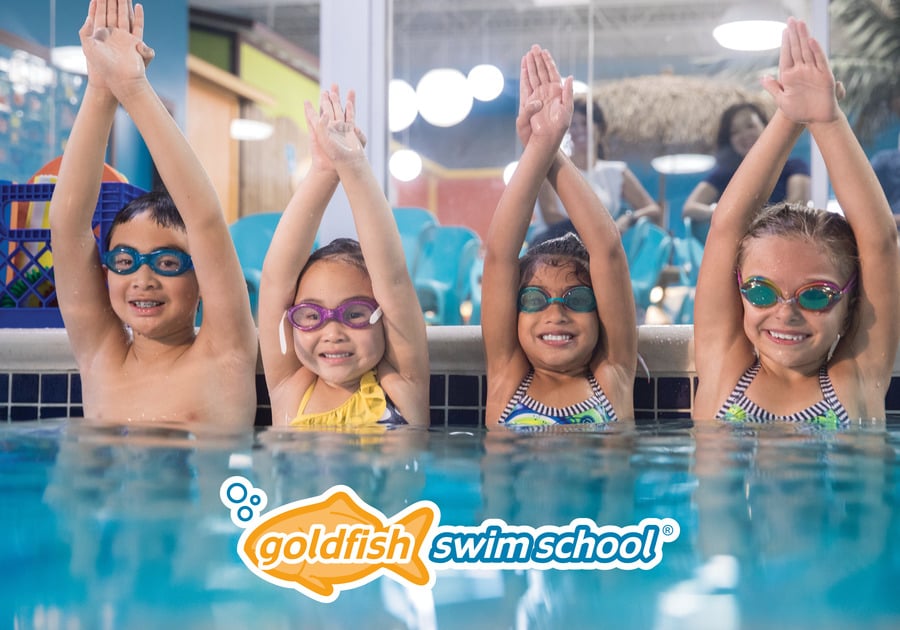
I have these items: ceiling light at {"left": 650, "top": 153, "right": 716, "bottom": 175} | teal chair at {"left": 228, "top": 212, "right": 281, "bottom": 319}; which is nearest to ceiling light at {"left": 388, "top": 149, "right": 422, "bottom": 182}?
ceiling light at {"left": 650, "top": 153, "right": 716, "bottom": 175}

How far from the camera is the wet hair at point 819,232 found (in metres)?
2.37

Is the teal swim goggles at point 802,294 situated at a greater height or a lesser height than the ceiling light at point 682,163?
lesser

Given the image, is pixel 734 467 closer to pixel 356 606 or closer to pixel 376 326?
pixel 356 606

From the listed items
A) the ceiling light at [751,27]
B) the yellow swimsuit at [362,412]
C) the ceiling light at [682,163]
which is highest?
the ceiling light at [751,27]

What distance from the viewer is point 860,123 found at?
7508 mm

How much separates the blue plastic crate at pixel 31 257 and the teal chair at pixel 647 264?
4.23m

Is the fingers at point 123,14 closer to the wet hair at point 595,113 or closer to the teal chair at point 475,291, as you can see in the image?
the teal chair at point 475,291

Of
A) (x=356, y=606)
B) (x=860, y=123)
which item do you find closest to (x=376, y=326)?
(x=356, y=606)

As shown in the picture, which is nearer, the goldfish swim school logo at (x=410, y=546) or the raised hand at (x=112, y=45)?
the goldfish swim school logo at (x=410, y=546)

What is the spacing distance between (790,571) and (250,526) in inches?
20.4

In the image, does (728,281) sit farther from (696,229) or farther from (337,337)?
(696,229)

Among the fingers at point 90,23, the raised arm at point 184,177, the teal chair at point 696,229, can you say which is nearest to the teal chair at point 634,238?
the teal chair at point 696,229

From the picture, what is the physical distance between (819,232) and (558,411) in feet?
2.75

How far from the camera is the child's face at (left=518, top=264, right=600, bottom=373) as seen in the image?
2553 millimetres
